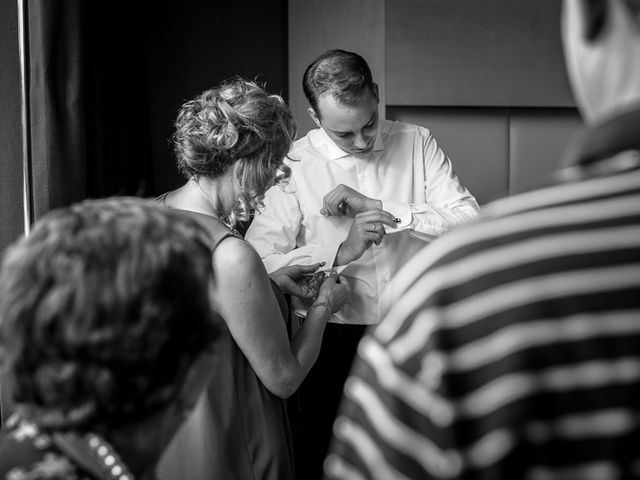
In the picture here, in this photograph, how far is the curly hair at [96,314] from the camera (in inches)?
28.1

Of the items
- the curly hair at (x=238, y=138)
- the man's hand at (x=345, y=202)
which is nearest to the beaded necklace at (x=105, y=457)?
the curly hair at (x=238, y=138)

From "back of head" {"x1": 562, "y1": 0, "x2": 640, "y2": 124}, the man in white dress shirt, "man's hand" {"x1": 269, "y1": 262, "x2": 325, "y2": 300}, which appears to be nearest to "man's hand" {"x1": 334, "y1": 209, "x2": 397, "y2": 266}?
the man in white dress shirt

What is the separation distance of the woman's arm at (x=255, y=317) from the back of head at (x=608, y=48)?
34.7 inches

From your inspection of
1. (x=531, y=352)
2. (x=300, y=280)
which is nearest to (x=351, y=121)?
(x=300, y=280)

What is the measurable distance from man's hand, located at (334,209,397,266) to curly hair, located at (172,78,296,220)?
66 cm

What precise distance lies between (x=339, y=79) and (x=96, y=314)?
1822 mm

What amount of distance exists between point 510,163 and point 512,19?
0.65m

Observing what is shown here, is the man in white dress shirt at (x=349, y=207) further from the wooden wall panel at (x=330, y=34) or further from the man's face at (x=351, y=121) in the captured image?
the wooden wall panel at (x=330, y=34)

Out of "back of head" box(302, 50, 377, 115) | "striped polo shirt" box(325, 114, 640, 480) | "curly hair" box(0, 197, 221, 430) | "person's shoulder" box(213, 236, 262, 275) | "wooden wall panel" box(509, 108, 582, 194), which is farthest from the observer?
"wooden wall panel" box(509, 108, 582, 194)

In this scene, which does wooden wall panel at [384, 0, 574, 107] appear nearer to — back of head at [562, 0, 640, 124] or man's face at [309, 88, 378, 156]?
man's face at [309, 88, 378, 156]

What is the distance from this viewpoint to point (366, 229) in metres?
2.30

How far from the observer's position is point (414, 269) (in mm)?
631

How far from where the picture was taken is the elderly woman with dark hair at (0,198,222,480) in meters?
0.72

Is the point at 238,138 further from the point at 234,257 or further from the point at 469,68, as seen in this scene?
the point at 469,68
